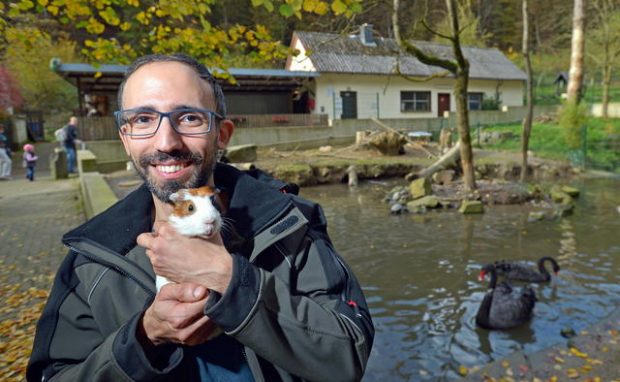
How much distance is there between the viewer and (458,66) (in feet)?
42.7

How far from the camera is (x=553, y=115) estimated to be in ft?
114

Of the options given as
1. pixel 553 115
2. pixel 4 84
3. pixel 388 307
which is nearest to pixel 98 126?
pixel 4 84

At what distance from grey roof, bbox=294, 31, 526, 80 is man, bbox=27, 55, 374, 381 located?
26.0 meters

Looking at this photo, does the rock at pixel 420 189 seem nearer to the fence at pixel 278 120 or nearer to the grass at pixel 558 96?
the fence at pixel 278 120

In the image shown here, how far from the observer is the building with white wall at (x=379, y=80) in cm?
3008

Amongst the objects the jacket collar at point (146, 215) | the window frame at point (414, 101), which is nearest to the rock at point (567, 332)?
the jacket collar at point (146, 215)

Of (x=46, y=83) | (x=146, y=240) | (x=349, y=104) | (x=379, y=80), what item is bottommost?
(x=146, y=240)

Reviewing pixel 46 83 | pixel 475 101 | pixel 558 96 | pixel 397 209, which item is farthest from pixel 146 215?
pixel 558 96

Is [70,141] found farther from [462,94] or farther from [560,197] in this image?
[560,197]

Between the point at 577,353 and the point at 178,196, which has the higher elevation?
the point at 178,196

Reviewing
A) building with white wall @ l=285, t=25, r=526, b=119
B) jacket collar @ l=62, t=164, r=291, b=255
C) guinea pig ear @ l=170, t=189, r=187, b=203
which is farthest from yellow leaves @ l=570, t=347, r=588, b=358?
building with white wall @ l=285, t=25, r=526, b=119

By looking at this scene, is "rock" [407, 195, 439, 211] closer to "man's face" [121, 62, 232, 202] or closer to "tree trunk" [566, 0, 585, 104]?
"tree trunk" [566, 0, 585, 104]

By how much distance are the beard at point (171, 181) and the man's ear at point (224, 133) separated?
5.5 inches

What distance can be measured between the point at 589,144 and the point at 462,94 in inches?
487
